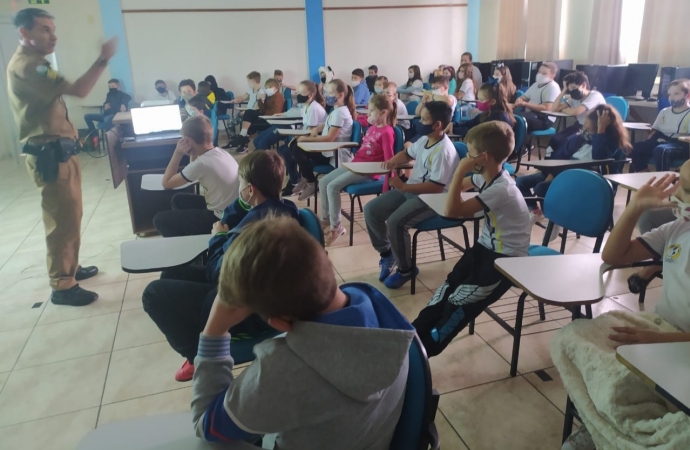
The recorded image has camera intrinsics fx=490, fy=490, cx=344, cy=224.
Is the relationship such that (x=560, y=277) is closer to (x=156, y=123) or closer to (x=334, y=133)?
(x=334, y=133)

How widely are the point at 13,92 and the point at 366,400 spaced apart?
2.69 metres

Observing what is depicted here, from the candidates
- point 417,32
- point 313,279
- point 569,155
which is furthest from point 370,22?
point 313,279

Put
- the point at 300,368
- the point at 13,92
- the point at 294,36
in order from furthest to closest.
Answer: the point at 294,36 → the point at 13,92 → the point at 300,368

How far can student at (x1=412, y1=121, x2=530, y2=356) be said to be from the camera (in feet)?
6.57

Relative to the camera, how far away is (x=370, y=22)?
991cm

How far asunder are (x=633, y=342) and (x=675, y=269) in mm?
286

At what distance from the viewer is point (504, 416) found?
6.09 feet

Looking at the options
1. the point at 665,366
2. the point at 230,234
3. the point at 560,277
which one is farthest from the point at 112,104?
the point at 665,366

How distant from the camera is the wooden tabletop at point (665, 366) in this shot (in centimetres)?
96

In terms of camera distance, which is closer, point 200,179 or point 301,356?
point 301,356

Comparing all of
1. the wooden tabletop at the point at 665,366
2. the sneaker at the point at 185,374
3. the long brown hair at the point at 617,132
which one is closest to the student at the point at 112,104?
the sneaker at the point at 185,374

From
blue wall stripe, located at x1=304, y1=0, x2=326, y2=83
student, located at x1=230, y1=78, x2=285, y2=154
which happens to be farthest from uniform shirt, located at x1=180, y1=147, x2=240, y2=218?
blue wall stripe, located at x1=304, y1=0, x2=326, y2=83

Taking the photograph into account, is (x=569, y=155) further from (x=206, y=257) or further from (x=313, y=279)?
(x=313, y=279)

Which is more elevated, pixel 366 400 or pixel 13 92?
pixel 13 92
